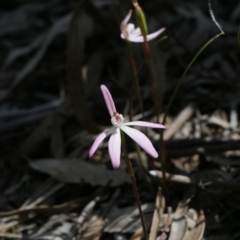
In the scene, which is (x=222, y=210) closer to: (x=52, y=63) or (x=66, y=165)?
(x=66, y=165)

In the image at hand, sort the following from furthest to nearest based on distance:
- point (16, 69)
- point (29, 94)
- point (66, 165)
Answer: point (16, 69)
point (29, 94)
point (66, 165)

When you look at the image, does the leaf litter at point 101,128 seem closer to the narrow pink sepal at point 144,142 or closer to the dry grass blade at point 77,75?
the dry grass blade at point 77,75

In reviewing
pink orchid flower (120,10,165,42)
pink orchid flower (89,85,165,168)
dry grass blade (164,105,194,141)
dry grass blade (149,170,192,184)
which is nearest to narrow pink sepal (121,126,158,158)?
pink orchid flower (89,85,165,168)

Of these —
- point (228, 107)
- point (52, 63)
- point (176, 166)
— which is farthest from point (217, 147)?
point (52, 63)

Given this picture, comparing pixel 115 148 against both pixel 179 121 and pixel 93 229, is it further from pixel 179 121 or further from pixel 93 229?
pixel 179 121

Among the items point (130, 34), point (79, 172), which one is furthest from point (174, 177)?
point (130, 34)

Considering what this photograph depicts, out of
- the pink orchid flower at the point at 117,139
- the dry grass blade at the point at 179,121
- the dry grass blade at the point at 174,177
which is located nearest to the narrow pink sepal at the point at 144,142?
the pink orchid flower at the point at 117,139

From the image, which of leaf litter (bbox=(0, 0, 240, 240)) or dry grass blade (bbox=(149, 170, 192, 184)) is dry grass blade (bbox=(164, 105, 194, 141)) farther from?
dry grass blade (bbox=(149, 170, 192, 184))
